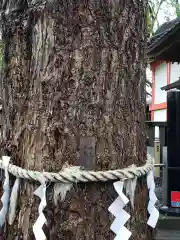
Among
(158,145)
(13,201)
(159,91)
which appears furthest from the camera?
(159,91)

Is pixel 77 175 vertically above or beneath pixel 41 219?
above

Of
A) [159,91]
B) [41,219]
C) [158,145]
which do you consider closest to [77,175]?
[41,219]

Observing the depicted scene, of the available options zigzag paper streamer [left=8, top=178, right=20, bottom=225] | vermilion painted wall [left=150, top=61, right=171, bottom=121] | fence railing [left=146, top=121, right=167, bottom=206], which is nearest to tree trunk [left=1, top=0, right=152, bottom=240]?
zigzag paper streamer [left=8, top=178, right=20, bottom=225]

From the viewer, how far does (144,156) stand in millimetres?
1322

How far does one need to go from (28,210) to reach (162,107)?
12.0 meters

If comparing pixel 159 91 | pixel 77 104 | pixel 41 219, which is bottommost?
pixel 41 219

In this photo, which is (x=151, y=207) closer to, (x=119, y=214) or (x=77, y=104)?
(x=119, y=214)

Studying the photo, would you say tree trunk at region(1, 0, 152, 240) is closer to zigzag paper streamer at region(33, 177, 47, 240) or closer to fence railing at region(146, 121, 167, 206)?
zigzag paper streamer at region(33, 177, 47, 240)

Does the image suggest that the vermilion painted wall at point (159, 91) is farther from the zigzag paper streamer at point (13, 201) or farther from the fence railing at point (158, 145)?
the zigzag paper streamer at point (13, 201)

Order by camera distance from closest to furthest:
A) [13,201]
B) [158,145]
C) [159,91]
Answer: [13,201] → [158,145] → [159,91]

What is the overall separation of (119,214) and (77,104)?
0.35m

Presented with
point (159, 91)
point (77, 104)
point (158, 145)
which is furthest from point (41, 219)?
point (159, 91)

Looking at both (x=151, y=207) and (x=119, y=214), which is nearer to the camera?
(x=119, y=214)

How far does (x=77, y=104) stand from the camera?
1179 millimetres
